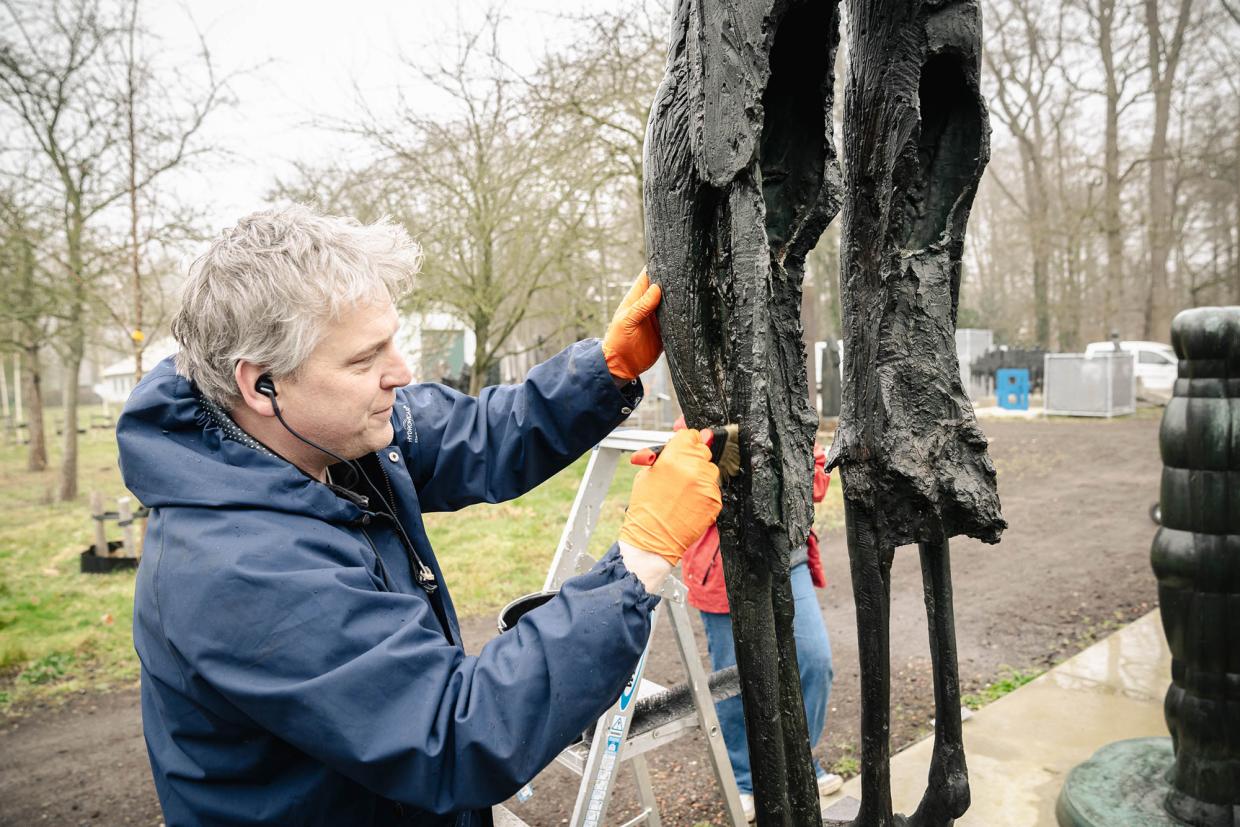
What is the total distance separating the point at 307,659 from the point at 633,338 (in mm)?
1021

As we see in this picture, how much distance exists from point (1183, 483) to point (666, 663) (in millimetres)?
2957

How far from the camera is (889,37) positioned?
172 centimetres

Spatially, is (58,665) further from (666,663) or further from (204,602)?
(204,602)

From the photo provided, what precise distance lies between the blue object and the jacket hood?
19195 mm

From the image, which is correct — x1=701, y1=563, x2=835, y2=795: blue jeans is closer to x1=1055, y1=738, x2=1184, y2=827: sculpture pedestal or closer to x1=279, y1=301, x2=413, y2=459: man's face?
x1=1055, y1=738, x2=1184, y2=827: sculpture pedestal

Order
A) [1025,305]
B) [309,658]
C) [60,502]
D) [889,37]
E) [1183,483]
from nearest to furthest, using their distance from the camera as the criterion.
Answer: [309,658] < [889,37] < [1183,483] < [60,502] < [1025,305]

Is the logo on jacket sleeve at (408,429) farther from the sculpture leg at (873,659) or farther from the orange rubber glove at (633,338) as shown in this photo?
the sculpture leg at (873,659)

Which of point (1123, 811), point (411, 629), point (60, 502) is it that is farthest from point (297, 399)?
point (60, 502)

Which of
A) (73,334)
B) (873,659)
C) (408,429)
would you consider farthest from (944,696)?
(73,334)

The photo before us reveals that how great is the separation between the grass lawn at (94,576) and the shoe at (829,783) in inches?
120

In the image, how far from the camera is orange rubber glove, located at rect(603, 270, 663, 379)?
1.84 meters

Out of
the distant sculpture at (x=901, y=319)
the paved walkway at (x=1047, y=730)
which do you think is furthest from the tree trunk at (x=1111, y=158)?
the distant sculpture at (x=901, y=319)

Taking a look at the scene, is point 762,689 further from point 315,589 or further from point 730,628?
point 730,628

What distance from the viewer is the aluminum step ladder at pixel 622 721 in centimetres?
214
